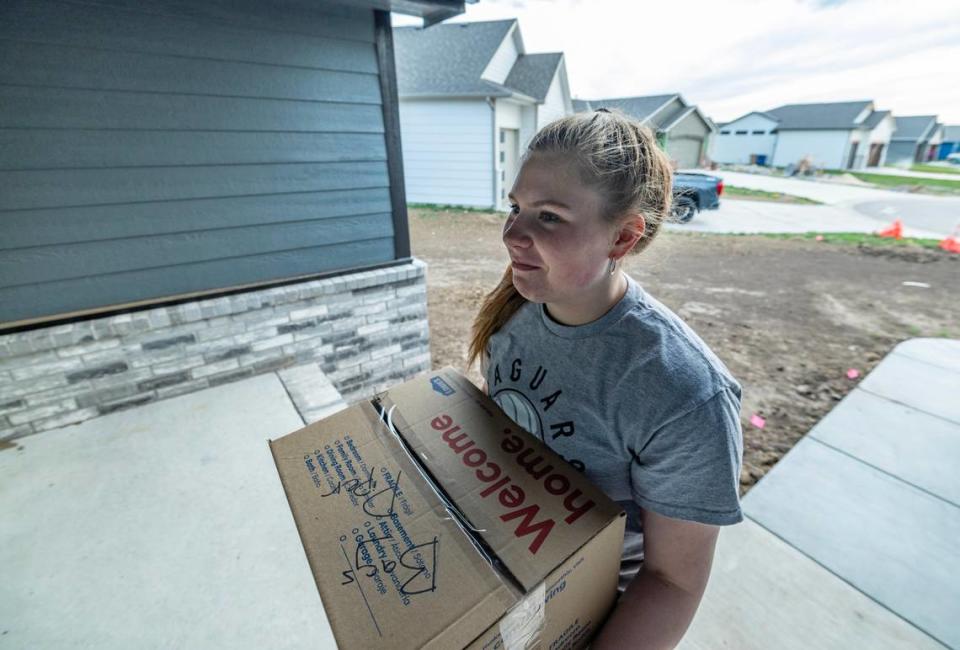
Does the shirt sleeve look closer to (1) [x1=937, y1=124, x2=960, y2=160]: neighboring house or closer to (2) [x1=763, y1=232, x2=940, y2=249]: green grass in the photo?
(2) [x1=763, y1=232, x2=940, y2=249]: green grass

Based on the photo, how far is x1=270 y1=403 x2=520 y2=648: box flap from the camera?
63cm

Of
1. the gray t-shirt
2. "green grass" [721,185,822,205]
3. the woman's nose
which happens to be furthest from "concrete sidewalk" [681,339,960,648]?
"green grass" [721,185,822,205]

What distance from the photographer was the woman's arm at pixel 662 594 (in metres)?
0.85

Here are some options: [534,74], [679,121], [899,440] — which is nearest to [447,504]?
[899,440]

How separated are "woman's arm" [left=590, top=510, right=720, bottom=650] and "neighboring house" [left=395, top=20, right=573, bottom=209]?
34.3 feet

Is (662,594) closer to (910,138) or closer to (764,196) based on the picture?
(764,196)

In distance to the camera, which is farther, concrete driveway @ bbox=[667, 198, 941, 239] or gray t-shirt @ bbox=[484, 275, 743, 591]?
concrete driveway @ bbox=[667, 198, 941, 239]

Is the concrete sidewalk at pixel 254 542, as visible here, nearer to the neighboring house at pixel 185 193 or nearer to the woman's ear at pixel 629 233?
the neighboring house at pixel 185 193

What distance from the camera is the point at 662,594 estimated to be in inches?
34.6

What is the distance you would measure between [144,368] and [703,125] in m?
Result: 26.6

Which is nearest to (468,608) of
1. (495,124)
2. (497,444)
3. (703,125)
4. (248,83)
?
(497,444)

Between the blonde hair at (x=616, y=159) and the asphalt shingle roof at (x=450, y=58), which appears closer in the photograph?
the blonde hair at (x=616, y=159)

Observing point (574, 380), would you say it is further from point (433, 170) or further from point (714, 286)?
point (433, 170)

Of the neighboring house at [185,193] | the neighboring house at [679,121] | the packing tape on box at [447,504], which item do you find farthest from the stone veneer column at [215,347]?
the neighboring house at [679,121]
